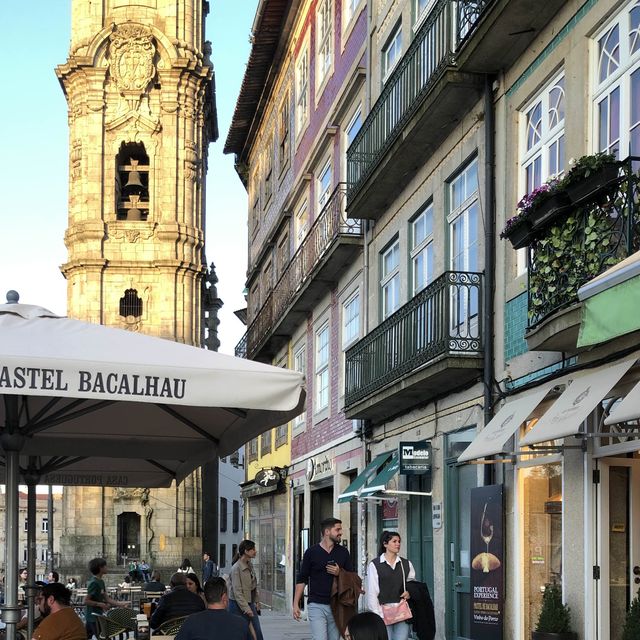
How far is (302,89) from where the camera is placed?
29.1 metres

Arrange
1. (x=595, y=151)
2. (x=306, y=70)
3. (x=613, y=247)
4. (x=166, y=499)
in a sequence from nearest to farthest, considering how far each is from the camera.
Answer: (x=613, y=247) → (x=595, y=151) → (x=306, y=70) → (x=166, y=499)

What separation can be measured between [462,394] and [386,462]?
3.85 meters

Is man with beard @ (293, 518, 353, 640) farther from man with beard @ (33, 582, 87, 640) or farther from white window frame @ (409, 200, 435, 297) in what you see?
white window frame @ (409, 200, 435, 297)

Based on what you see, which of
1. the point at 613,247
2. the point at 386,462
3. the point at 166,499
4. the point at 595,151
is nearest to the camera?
the point at 613,247

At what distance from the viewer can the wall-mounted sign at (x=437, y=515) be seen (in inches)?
643

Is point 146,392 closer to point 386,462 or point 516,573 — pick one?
point 516,573

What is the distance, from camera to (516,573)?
43.0ft

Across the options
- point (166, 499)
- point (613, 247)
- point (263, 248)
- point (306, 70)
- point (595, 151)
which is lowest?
point (166, 499)

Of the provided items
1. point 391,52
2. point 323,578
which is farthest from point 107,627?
point 391,52

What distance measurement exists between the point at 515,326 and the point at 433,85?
3.33 meters

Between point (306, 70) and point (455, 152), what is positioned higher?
point (306, 70)

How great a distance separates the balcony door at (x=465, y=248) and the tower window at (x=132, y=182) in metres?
44.1

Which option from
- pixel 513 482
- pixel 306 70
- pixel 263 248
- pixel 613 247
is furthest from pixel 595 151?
pixel 263 248

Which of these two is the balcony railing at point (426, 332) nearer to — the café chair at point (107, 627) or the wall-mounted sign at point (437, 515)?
the wall-mounted sign at point (437, 515)
